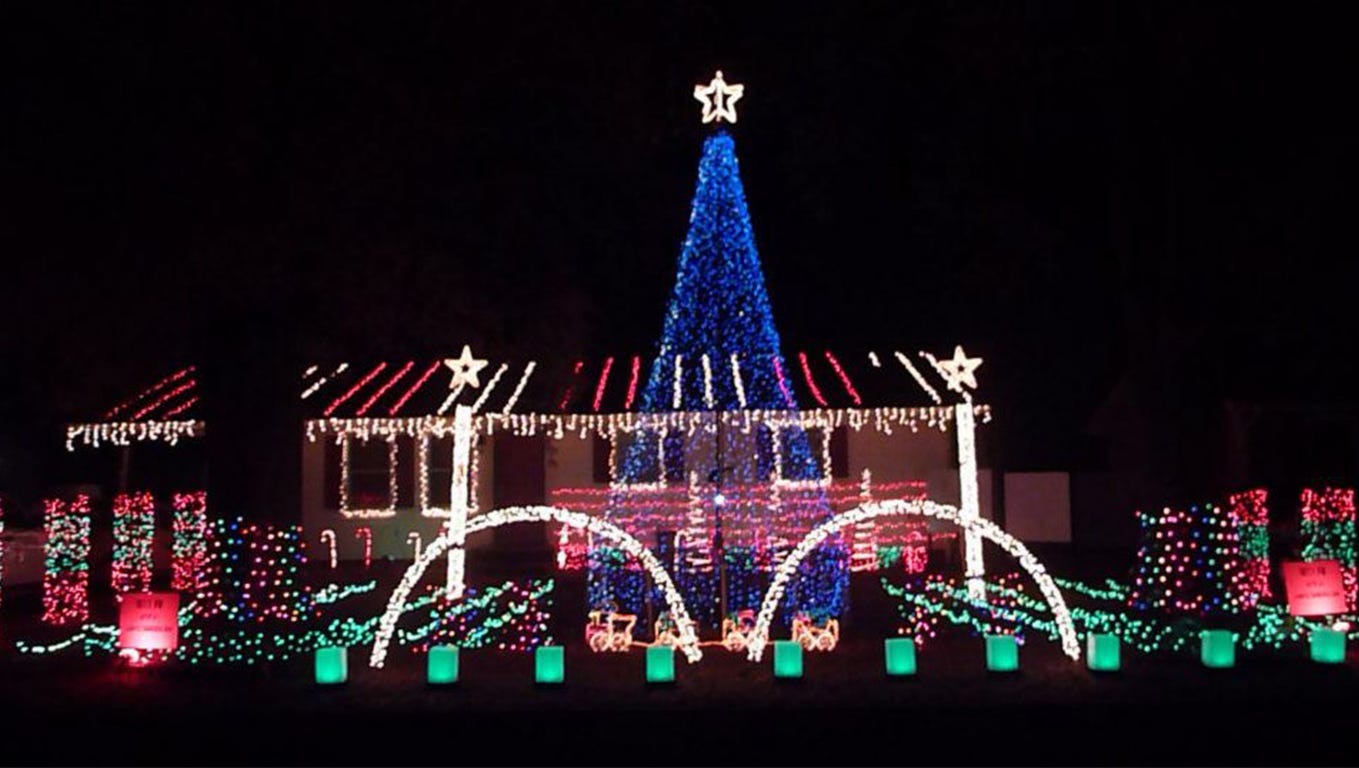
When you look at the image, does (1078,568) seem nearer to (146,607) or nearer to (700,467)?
(700,467)

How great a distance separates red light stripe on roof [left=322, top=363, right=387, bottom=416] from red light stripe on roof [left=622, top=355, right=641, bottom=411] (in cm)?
409

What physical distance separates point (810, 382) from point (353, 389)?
23.1ft

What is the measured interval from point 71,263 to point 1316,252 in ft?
37.0

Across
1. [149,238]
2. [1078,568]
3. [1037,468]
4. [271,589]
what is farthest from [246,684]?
[1037,468]

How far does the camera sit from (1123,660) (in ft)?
36.6

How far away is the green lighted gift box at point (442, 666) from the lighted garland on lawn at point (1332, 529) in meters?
9.41

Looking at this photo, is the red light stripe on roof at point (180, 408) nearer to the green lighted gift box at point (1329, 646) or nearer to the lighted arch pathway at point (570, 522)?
the lighted arch pathway at point (570, 522)

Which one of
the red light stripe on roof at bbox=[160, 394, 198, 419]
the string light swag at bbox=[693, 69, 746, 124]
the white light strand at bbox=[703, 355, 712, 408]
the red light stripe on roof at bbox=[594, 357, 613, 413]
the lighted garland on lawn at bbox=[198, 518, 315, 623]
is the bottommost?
the lighted garland on lawn at bbox=[198, 518, 315, 623]

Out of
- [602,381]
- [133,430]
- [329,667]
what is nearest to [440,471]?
[602,381]

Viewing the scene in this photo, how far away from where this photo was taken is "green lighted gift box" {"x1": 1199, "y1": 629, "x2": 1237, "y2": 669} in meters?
10.7

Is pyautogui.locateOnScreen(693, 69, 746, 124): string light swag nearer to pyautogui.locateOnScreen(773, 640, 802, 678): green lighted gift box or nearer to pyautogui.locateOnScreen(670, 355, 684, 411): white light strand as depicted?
pyautogui.locateOnScreen(670, 355, 684, 411): white light strand

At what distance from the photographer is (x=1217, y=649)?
10664 mm

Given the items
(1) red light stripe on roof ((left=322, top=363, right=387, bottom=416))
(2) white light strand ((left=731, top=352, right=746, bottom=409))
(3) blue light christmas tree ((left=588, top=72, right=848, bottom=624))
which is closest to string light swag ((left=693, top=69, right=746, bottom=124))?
(3) blue light christmas tree ((left=588, top=72, right=848, bottom=624))

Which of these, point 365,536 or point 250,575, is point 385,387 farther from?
point 250,575
